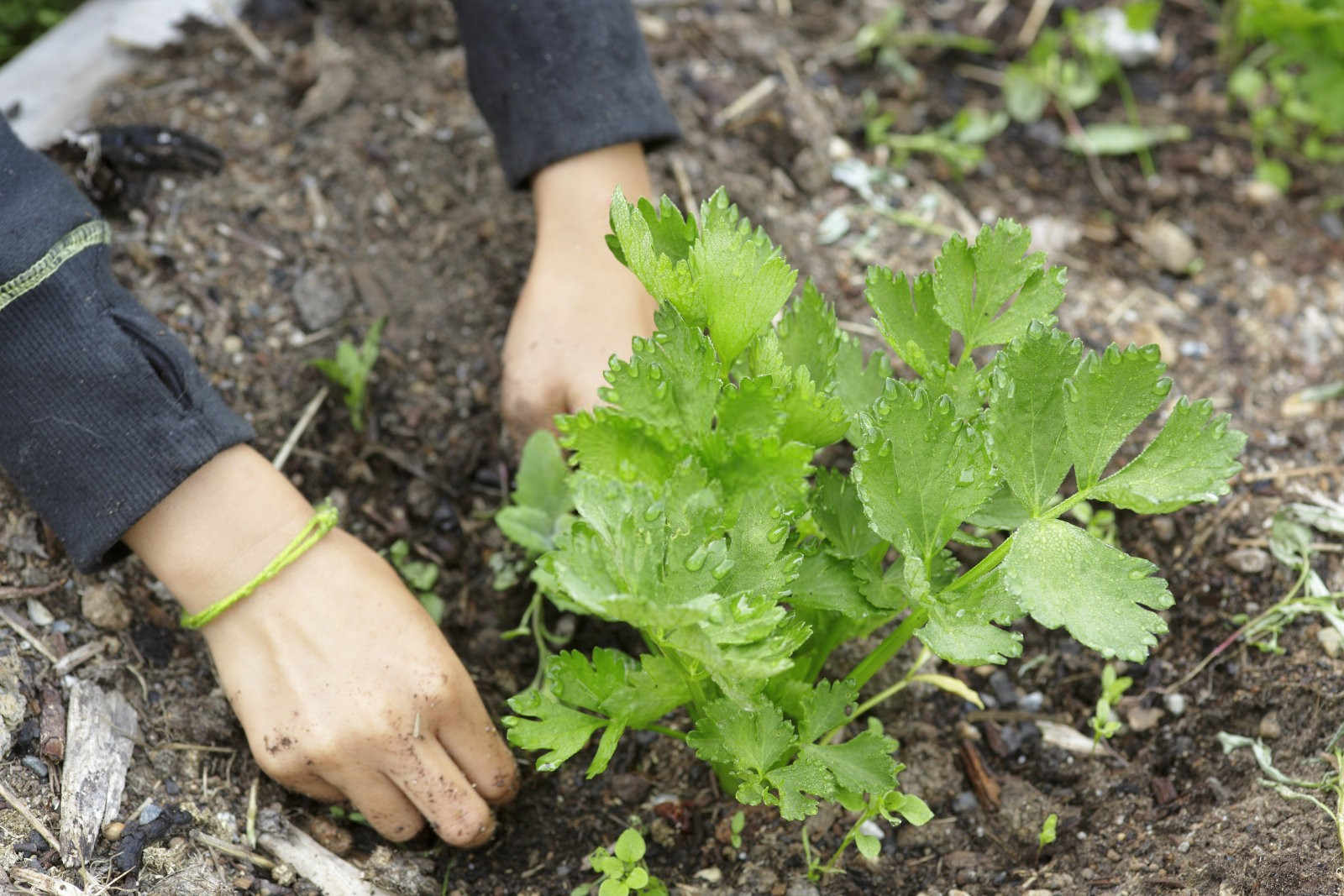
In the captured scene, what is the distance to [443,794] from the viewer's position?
165 cm

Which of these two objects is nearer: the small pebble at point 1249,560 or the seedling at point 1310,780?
the seedling at point 1310,780

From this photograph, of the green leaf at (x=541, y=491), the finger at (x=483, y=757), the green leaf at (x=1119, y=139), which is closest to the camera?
the finger at (x=483, y=757)

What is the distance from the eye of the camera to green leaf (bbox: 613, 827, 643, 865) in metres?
1.58

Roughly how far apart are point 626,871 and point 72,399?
107 cm

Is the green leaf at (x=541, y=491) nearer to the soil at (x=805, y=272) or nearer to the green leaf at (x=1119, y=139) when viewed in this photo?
the soil at (x=805, y=272)

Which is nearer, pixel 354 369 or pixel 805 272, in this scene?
pixel 354 369

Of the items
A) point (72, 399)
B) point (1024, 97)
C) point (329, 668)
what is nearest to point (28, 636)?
point (72, 399)

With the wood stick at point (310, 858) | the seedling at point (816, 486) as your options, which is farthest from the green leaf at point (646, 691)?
the wood stick at point (310, 858)

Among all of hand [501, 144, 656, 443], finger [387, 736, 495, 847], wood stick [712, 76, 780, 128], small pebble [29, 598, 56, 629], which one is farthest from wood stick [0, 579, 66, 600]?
wood stick [712, 76, 780, 128]

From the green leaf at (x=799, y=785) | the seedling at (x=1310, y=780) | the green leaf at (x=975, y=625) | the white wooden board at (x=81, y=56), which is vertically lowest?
the seedling at (x=1310, y=780)

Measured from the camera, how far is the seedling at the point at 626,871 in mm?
1542

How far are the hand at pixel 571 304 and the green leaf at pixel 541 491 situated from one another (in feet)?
0.34

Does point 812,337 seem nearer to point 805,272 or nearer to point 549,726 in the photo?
point 549,726

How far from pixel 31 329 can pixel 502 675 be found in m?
0.91
